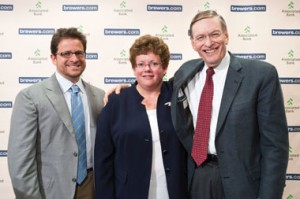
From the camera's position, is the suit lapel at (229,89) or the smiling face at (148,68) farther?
the smiling face at (148,68)

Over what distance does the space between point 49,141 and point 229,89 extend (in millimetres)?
1174

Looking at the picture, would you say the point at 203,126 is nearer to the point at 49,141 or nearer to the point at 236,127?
the point at 236,127

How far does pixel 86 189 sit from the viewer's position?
205 centimetres

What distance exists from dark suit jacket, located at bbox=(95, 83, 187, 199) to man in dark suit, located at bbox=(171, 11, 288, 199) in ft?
0.22

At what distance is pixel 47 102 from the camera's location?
1964 millimetres

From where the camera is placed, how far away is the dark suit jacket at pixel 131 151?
1755mm

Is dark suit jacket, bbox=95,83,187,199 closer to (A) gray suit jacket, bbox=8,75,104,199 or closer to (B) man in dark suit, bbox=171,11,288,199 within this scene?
(B) man in dark suit, bbox=171,11,288,199

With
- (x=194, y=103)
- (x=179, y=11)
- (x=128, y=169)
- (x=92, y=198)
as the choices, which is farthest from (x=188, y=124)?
(x=179, y=11)

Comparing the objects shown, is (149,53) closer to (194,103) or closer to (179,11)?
(194,103)

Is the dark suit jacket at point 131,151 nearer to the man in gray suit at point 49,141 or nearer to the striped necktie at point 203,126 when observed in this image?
the striped necktie at point 203,126

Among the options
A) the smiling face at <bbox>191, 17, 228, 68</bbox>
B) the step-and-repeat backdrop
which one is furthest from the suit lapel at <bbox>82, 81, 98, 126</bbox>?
the step-and-repeat backdrop

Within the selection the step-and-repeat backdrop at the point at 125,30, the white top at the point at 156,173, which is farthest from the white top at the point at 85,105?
the step-and-repeat backdrop at the point at 125,30

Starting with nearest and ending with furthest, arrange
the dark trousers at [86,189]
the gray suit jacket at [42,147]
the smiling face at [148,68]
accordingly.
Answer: the smiling face at [148,68] < the gray suit jacket at [42,147] < the dark trousers at [86,189]

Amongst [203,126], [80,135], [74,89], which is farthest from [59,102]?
[203,126]
